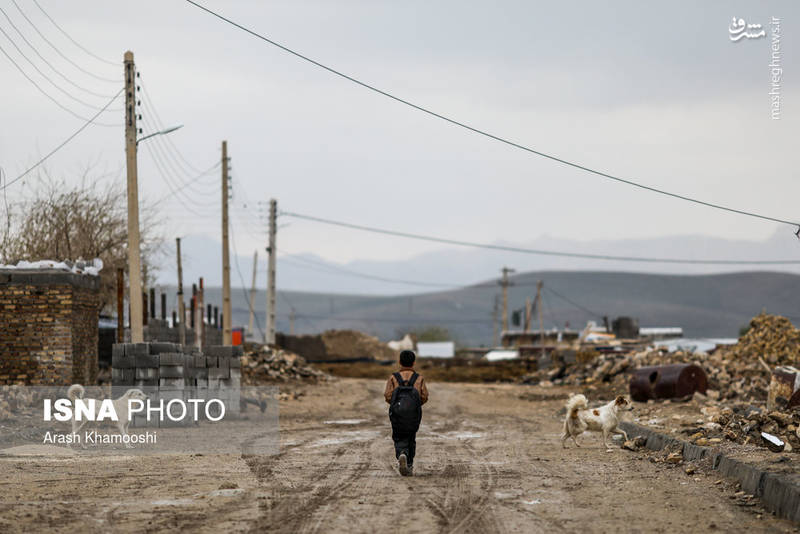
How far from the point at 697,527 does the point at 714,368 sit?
2578 centimetres

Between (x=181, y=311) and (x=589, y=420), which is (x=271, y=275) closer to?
(x=181, y=311)

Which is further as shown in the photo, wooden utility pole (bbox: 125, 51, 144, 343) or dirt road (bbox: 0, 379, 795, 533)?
wooden utility pole (bbox: 125, 51, 144, 343)

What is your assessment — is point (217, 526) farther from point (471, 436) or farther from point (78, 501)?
point (471, 436)

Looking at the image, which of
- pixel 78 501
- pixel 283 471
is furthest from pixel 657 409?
pixel 78 501

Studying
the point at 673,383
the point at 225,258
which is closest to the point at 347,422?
the point at 673,383

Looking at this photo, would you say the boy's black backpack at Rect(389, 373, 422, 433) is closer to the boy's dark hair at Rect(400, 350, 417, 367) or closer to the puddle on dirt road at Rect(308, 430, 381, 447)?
the boy's dark hair at Rect(400, 350, 417, 367)

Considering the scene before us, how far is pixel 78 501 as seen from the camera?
1009 cm

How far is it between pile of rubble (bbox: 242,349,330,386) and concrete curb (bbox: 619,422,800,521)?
72.6 ft

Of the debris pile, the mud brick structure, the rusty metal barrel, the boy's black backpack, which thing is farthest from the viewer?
the rusty metal barrel

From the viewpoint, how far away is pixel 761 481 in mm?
10609

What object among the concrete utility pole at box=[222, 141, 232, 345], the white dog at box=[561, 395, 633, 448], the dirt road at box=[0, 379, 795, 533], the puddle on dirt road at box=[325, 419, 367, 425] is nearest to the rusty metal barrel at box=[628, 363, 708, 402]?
the puddle on dirt road at box=[325, 419, 367, 425]

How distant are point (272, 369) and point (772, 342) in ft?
59.4

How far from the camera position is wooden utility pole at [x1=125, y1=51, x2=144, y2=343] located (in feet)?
71.6

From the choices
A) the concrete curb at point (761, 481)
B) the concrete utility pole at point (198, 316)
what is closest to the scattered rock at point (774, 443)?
the concrete curb at point (761, 481)
